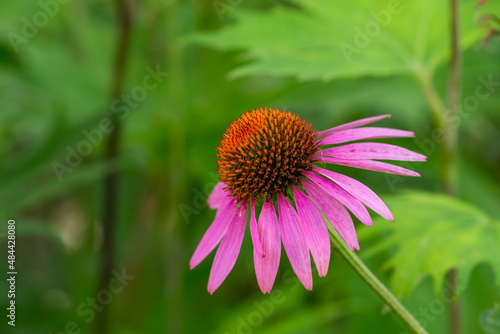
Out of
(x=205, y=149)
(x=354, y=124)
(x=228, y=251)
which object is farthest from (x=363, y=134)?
(x=205, y=149)

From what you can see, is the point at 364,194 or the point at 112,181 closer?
the point at 364,194

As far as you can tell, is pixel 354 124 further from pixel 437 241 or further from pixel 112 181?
pixel 112 181

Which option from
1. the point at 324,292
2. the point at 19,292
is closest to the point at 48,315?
the point at 19,292

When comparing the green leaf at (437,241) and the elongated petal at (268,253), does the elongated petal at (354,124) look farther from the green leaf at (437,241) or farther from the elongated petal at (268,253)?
the green leaf at (437,241)


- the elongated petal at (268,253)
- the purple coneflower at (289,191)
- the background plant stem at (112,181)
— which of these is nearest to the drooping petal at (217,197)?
the purple coneflower at (289,191)

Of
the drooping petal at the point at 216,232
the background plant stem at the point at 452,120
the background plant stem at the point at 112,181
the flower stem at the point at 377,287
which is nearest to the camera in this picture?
the flower stem at the point at 377,287

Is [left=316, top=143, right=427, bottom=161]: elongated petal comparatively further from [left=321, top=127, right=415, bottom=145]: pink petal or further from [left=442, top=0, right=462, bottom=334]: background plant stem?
[left=442, top=0, right=462, bottom=334]: background plant stem
